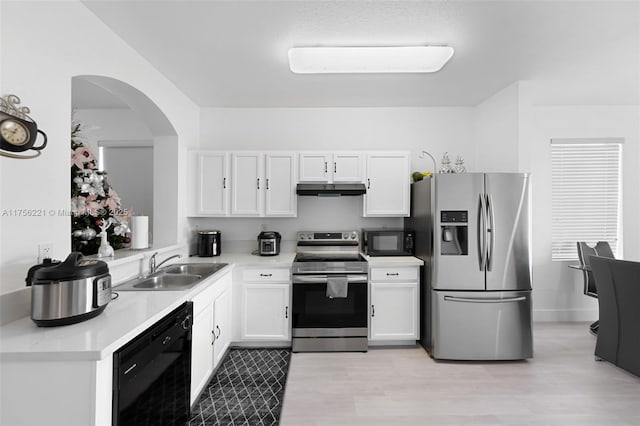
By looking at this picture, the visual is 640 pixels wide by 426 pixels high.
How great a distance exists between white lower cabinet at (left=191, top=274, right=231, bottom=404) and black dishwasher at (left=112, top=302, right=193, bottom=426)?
0.63ft

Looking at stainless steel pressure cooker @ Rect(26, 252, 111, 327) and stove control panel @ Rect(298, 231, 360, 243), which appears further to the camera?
stove control panel @ Rect(298, 231, 360, 243)

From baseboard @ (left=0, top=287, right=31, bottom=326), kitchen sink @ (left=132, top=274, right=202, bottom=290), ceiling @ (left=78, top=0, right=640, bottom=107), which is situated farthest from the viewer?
kitchen sink @ (left=132, top=274, right=202, bottom=290)

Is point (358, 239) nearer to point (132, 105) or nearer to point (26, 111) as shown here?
point (132, 105)

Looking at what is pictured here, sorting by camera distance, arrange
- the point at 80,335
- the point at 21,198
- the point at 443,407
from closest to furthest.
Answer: the point at 80,335, the point at 21,198, the point at 443,407

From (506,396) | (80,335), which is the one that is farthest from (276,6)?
(506,396)

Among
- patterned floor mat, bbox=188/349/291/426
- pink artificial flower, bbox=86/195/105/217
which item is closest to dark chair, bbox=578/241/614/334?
patterned floor mat, bbox=188/349/291/426

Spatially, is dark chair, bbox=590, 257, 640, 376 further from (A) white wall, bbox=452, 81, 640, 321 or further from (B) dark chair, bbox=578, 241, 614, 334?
(A) white wall, bbox=452, 81, 640, 321

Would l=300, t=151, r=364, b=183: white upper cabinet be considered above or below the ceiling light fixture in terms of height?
below

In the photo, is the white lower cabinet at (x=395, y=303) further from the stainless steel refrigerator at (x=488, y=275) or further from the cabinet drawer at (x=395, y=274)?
the stainless steel refrigerator at (x=488, y=275)

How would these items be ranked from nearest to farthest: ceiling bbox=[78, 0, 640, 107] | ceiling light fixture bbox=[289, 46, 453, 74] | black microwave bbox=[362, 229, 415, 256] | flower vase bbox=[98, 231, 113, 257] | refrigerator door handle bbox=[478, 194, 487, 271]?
ceiling bbox=[78, 0, 640, 107] → flower vase bbox=[98, 231, 113, 257] → ceiling light fixture bbox=[289, 46, 453, 74] → refrigerator door handle bbox=[478, 194, 487, 271] → black microwave bbox=[362, 229, 415, 256]

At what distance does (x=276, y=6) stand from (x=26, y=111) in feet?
4.74

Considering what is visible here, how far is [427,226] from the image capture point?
3170 millimetres

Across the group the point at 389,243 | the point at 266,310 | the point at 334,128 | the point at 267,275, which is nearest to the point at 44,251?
the point at 267,275

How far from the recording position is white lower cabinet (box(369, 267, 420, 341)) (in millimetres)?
3244
